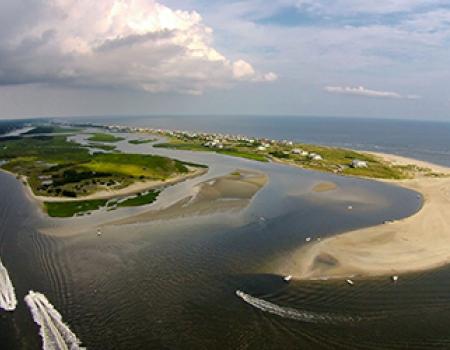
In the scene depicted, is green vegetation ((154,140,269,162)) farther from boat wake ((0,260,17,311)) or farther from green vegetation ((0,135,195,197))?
boat wake ((0,260,17,311))

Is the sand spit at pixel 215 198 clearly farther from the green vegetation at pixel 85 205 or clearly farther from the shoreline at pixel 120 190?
the shoreline at pixel 120 190

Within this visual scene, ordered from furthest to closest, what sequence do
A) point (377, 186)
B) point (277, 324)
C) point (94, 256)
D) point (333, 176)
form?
point (333, 176) < point (377, 186) < point (94, 256) < point (277, 324)

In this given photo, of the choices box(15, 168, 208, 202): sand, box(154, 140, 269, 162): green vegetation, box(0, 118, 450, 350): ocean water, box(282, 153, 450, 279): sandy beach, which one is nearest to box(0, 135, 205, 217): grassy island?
box(15, 168, 208, 202): sand

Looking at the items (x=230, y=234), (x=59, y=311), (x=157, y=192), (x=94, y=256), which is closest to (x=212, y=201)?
(x=157, y=192)

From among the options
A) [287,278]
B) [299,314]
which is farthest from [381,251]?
[299,314]

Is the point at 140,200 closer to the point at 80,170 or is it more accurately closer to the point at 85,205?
the point at 85,205

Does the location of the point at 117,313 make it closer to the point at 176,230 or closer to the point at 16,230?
the point at 176,230
